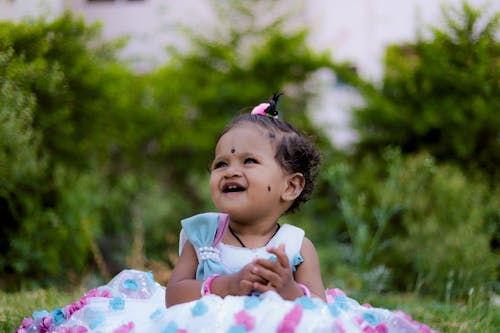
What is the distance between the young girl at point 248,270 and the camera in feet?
6.24

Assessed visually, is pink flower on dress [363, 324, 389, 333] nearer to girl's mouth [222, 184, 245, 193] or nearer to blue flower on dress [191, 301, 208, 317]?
blue flower on dress [191, 301, 208, 317]

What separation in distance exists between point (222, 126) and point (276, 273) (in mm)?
5233

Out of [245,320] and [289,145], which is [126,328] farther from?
[289,145]

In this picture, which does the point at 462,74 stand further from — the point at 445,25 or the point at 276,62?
the point at 276,62

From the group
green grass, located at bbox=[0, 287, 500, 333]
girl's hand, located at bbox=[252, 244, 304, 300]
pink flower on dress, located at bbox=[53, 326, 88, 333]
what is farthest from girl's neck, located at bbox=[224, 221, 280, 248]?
green grass, located at bbox=[0, 287, 500, 333]

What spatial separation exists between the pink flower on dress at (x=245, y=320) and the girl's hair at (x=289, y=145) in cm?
64

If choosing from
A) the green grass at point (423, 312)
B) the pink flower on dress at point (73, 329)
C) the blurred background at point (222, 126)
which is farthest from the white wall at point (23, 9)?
the pink flower on dress at point (73, 329)

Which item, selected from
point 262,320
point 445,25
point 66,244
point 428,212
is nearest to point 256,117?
point 262,320

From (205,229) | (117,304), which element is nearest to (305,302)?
(205,229)

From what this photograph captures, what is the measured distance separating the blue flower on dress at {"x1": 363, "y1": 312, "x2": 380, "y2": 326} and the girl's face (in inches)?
18.5

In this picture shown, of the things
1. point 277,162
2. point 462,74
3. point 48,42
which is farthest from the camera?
point 462,74

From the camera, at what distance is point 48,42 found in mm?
4660

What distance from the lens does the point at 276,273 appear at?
76.9 inches

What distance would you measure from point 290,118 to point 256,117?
5050mm
